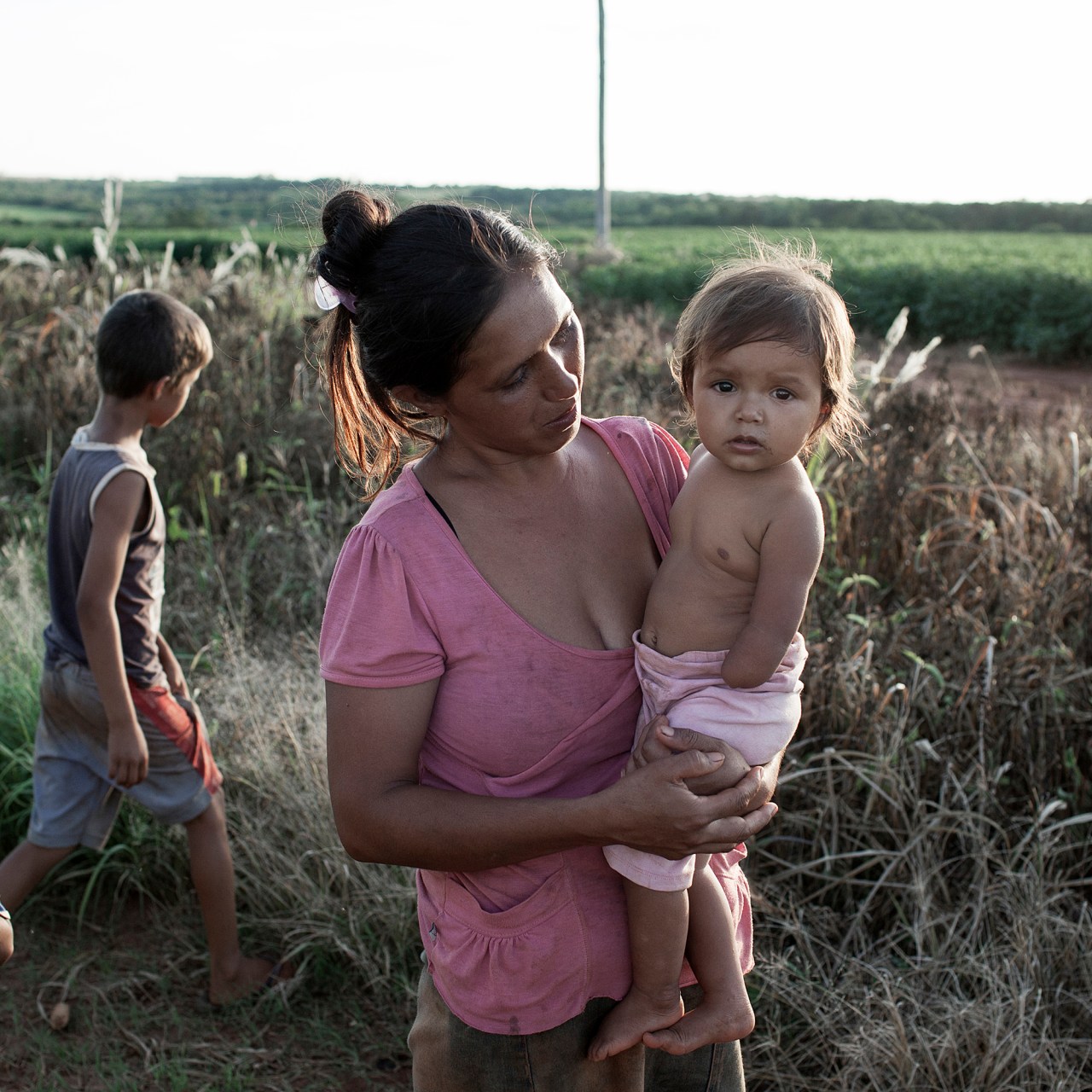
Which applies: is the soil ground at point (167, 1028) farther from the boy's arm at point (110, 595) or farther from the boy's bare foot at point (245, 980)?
the boy's arm at point (110, 595)

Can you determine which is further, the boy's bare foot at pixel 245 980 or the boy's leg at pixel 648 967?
the boy's bare foot at pixel 245 980

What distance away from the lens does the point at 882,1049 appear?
7.78ft

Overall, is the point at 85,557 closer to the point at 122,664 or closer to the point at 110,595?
the point at 110,595

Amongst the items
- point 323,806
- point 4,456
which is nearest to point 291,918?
point 323,806

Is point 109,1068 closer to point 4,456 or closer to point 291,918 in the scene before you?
point 291,918

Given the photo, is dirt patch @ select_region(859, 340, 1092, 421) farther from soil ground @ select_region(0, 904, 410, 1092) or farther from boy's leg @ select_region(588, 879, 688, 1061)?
boy's leg @ select_region(588, 879, 688, 1061)

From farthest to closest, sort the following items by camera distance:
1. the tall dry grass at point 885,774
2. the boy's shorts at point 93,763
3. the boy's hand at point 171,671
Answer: the boy's hand at point 171,671 < the boy's shorts at point 93,763 < the tall dry grass at point 885,774

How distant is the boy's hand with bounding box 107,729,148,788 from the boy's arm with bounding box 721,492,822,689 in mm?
1736

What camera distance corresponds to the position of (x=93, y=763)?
9.64 ft

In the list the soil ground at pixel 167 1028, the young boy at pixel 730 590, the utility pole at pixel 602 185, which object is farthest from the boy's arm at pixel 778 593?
the utility pole at pixel 602 185

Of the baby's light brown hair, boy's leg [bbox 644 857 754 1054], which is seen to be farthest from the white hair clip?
boy's leg [bbox 644 857 754 1054]

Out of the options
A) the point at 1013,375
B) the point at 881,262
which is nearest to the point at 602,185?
the point at 881,262

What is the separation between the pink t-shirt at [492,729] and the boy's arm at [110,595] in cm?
133

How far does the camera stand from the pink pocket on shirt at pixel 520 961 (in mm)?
1540
